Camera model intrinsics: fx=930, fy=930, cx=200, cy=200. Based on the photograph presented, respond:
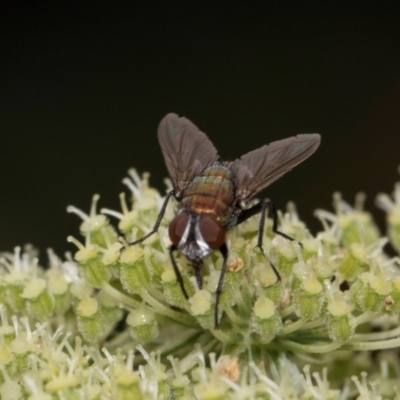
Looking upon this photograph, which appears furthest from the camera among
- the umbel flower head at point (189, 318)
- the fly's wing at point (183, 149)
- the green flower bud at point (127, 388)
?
the fly's wing at point (183, 149)

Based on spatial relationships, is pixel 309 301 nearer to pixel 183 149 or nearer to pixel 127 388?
pixel 127 388

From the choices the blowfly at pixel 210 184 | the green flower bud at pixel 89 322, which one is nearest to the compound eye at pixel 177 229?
the blowfly at pixel 210 184

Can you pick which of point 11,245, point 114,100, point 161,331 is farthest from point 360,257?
point 114,100

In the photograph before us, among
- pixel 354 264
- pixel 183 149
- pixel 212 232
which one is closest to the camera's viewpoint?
pixel 212 232

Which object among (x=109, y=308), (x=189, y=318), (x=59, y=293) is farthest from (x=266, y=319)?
(x=59, y=293)

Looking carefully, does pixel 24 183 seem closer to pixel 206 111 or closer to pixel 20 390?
pixel 206 111

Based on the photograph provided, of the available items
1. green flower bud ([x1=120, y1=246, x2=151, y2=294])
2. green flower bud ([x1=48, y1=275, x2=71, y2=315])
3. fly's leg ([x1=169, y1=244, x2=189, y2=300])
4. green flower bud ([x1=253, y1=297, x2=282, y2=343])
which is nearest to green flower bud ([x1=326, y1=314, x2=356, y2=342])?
green flower bud ([x1=253, y1=297, x2=282, y2=343])

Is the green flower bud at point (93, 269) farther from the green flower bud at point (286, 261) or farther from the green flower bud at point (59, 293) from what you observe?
the green flower bud at point (286, 261)

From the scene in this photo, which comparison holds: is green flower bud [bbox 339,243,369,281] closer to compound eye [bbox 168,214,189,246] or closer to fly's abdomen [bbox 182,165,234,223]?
fly's abdomen [bbox 182,165,234,223]
